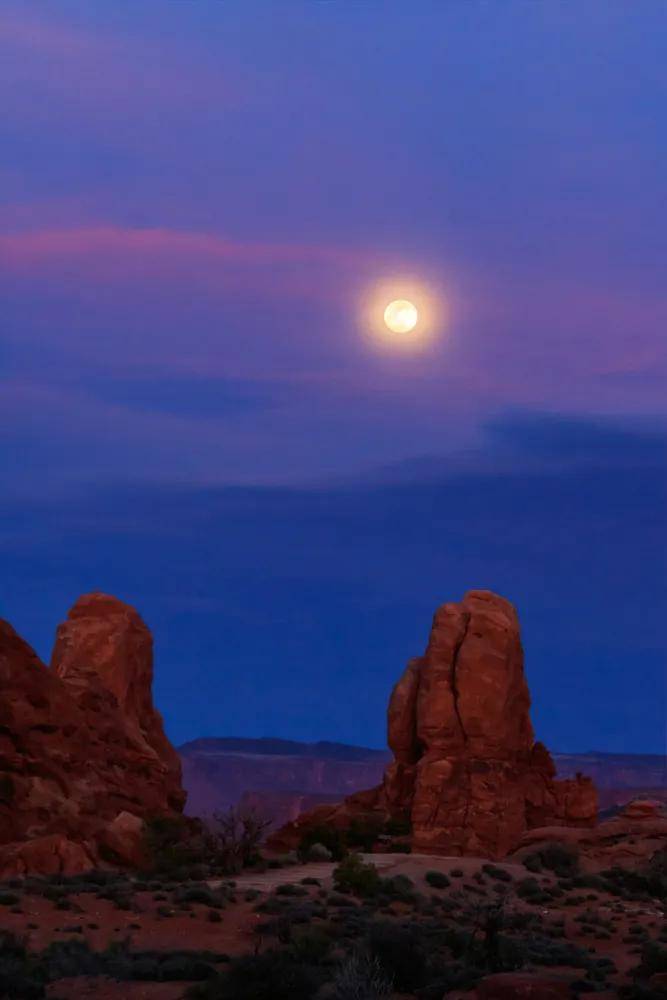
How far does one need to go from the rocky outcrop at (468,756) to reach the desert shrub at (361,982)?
3355 cm

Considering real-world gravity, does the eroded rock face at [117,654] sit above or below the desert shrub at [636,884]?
above

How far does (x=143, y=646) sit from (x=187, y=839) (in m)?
17.6

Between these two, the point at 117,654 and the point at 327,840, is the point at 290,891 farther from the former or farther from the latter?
the point at 117,654

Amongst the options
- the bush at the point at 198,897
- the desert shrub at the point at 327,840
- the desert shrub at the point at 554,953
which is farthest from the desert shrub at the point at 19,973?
the desert shrub at the point at 327,840

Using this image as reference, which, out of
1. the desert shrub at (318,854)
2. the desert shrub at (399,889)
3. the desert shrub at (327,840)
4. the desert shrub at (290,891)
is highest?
the desert shrub at (327,840)

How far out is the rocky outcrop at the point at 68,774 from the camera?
124 feet

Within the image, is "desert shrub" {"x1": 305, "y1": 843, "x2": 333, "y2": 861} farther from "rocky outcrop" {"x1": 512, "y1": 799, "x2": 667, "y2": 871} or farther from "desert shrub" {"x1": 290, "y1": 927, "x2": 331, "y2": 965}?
"desert shrub" {"x1": 290, "y1": 927, "x2": 331, "y2": 965}

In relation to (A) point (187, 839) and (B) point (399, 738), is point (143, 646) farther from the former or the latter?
(A) point (187, 839)

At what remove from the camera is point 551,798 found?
57.1 meters

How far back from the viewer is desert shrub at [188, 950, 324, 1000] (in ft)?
58.0

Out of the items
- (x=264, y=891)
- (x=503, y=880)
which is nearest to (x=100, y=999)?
(x=264, y=891)

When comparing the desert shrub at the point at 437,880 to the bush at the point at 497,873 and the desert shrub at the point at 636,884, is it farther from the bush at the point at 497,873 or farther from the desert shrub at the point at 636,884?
the desert shrub at the point at 636,884

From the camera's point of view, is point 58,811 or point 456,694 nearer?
point 58,811

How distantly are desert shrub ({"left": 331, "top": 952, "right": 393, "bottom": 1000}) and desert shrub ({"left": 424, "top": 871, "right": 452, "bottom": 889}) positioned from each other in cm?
1851
